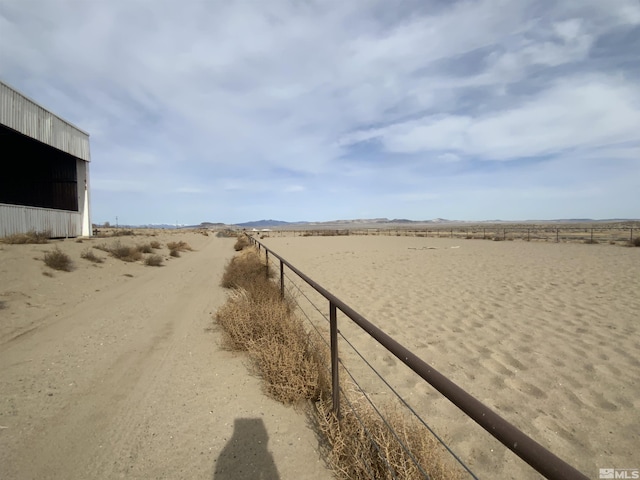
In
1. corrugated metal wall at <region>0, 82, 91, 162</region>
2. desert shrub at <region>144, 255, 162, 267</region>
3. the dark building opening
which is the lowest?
desert shrub at <region>144, 255, 162, 267</region>

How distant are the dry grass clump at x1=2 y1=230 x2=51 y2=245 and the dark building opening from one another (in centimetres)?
430

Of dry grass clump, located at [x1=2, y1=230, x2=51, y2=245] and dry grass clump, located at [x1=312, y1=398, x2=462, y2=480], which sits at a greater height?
dry grass clump, located at [x1=2, y1=230, x2=51, y2=245]

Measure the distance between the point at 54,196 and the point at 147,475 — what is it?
20897 millimetres

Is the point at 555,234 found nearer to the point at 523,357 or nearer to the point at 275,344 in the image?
the point at 523,357

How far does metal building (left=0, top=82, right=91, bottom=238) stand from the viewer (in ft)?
48.0

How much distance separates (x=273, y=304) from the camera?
5.02m

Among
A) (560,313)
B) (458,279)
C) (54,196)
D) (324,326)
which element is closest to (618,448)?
(324,326)

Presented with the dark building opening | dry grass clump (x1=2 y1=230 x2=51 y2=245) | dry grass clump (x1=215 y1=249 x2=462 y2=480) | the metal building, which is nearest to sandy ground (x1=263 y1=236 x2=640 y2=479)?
dry grass clump (x1=215 y1=249 x2=462 y2=480)

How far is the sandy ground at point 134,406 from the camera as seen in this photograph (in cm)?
260

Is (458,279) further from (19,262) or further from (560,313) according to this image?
(19,262)

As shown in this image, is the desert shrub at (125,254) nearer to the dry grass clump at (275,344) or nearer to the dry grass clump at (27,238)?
the dry grass clump at (27,238)

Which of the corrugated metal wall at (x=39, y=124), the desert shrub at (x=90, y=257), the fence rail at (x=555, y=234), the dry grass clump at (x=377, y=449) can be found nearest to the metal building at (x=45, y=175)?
the corrugated metal wall at (x=39, y=124)

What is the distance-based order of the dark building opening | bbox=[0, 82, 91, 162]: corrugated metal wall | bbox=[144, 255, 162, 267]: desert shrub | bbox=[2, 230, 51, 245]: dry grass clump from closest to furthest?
bbox=[2, 230, 51, 245]: dry grass clump, bbox=[0, 82, 91, 162]: corrugated metal wall, bbox=[144, 255, 162, 267]: desert shrub, the dark building opening

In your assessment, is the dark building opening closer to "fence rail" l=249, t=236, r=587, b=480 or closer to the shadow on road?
the shadow on road
